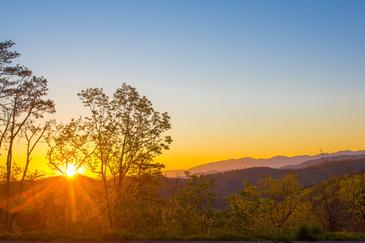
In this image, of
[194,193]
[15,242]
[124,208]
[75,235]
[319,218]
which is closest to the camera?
[15,242]

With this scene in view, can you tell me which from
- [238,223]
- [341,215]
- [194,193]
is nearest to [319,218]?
[341,215]

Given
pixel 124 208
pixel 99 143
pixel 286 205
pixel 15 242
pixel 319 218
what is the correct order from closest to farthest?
pixel 15 242 < pixel 124 208 < pixel 99 143 < pixel 286 205 < pixel 319 218

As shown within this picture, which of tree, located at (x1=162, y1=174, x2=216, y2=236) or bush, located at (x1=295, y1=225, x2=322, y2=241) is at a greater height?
tree, located at (x1=162, y1=174, x2=216, y2=236)

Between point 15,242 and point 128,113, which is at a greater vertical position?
point 128,113

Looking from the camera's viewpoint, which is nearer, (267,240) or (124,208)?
(267,240)

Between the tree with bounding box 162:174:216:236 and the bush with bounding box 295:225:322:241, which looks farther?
the tree with bounding box 162:174:216:236

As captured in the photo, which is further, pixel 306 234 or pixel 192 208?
pixel 192 208

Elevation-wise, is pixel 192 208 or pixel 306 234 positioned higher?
pixel 192 208

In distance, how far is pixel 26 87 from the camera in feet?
114

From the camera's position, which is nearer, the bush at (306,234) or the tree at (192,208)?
the bush at (306,234)

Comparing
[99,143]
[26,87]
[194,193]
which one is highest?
[26,87]

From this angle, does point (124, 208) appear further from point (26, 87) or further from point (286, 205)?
point (286, 205)

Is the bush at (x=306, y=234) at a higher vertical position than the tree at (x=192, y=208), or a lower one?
lower

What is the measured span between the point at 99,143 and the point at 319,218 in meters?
31.5
